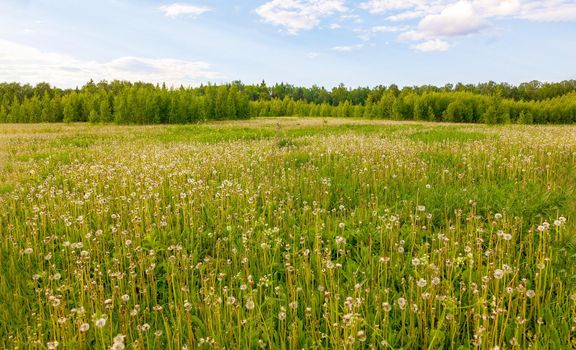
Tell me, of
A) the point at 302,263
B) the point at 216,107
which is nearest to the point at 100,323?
the point at 302,263

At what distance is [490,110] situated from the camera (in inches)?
2393

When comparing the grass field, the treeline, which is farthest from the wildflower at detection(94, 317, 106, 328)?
the treeline

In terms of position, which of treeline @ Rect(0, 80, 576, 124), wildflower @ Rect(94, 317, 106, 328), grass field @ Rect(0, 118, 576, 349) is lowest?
grass field @ Rect(0, 118, 576, 349)

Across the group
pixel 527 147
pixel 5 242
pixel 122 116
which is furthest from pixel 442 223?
pixel 122 116

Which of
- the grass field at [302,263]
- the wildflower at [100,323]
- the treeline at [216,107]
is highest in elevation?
the treeline at [216,107]

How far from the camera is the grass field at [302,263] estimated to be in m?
2.82

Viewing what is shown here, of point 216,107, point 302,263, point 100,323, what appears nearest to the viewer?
point 100,323

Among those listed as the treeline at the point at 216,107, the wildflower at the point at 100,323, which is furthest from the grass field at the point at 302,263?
the treeline at the point at 216,107

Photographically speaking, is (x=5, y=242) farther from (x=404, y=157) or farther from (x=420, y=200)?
(x=404, y=157)

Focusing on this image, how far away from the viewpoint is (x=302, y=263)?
12.3 ft

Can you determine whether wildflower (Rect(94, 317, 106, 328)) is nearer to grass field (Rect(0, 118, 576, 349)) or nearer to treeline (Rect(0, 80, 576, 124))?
grass field (Rect(0, 118, 576, 349))

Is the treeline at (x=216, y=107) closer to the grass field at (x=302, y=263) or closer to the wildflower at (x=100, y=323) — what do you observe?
the grass field at (x=302, y=263)

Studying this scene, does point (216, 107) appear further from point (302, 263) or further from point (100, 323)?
point (100, 323)

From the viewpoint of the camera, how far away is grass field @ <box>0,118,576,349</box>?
2822 millimetres
